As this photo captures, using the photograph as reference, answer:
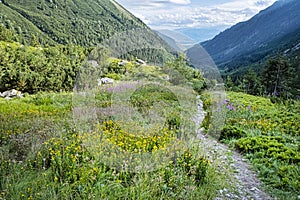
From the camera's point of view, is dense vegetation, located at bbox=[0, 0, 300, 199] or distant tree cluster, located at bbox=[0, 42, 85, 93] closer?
dense vegetation, located at bbox=[0, 0, 300, 199]

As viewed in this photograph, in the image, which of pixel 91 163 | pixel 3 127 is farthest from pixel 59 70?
pixel 91 163

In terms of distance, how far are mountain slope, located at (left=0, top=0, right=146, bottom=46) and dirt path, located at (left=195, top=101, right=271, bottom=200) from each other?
11059cm

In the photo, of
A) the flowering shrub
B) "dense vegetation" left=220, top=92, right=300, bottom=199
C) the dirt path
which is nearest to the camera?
the dirt path

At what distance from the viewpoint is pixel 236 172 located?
4.96 meters

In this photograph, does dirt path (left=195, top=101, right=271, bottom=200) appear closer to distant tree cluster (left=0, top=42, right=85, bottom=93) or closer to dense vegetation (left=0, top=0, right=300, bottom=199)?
dense vegetation (left=0, top=0, right=300, bottom=199)

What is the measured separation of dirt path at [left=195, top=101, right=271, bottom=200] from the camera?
13.3ft

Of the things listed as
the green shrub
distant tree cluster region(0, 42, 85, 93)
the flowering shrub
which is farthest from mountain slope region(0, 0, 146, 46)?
the flowering shrub

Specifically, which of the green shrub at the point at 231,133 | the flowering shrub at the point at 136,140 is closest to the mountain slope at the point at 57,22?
the green shrub at the point at 231,133

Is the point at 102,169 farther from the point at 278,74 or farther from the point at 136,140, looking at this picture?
the point at 278,74

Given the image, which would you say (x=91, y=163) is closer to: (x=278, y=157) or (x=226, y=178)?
(x=226, y=178)

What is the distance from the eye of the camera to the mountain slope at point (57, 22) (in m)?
128

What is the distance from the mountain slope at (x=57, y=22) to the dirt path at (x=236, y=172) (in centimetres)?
11059

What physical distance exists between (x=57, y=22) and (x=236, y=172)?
16986cm

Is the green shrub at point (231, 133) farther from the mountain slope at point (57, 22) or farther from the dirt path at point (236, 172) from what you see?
the mountain slope at point (57, 22)
